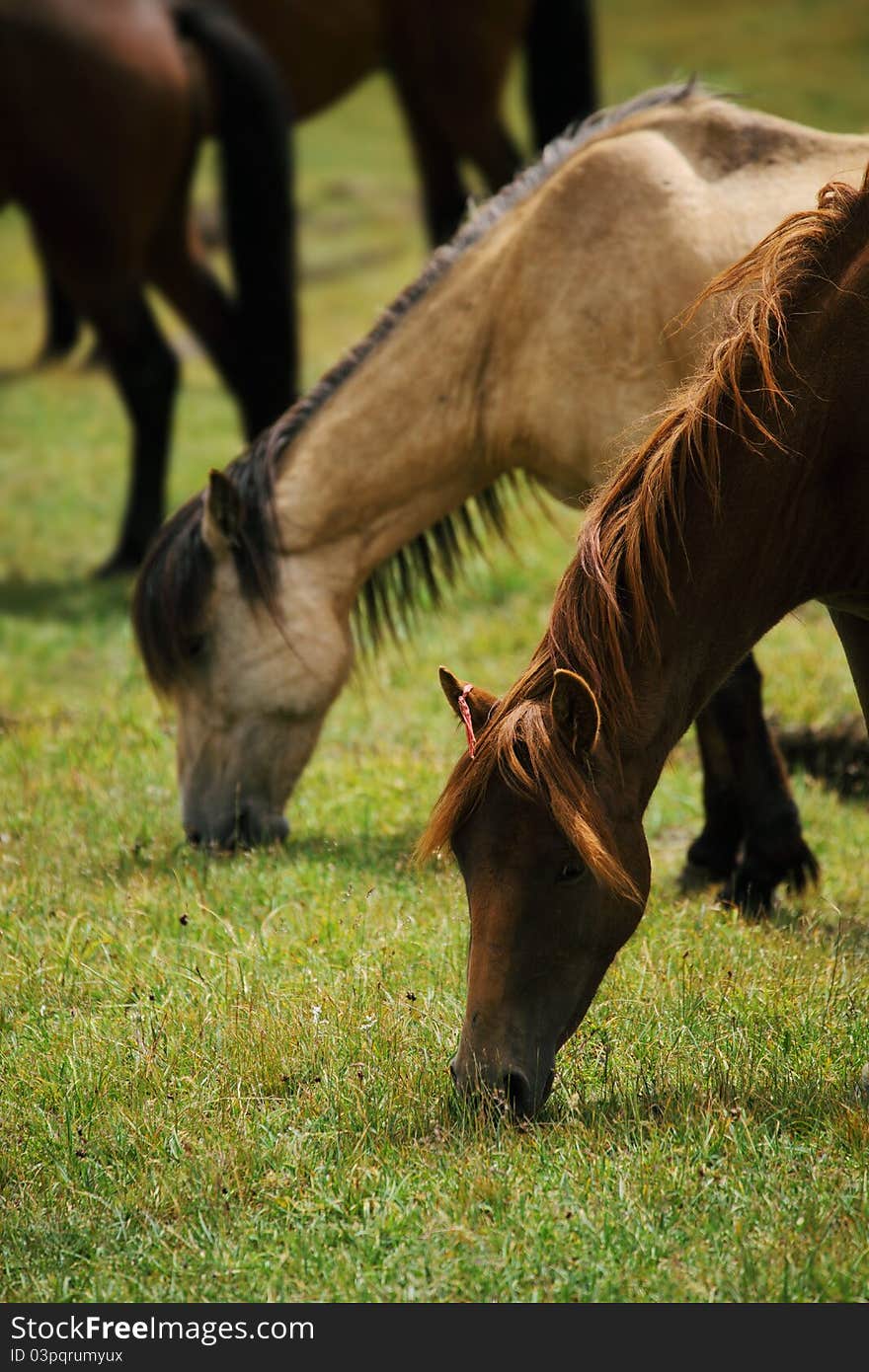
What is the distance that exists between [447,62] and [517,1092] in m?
7.93

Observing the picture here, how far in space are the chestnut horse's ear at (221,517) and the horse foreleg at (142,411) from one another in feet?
12.9

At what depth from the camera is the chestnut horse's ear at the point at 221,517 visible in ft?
16.1

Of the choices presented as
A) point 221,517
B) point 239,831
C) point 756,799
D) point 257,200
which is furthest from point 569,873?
point 257,200

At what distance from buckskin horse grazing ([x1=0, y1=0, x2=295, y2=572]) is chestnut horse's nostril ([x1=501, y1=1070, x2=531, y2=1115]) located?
5.81 meters

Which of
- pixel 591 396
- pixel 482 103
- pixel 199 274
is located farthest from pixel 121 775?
pixel 482 103

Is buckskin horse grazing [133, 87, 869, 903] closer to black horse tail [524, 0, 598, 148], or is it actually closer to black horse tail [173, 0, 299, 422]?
black horse tail [173, 0, 299, 422]

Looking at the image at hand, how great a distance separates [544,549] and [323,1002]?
492cm

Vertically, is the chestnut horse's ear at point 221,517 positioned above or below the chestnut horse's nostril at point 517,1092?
above

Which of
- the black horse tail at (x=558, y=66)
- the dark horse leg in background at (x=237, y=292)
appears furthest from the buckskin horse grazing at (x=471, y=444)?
the black horse tail at (x=558, y=66)

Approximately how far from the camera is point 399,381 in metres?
4.95

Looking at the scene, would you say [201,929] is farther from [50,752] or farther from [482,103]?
[482,103]

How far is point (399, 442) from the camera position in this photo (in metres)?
4.95

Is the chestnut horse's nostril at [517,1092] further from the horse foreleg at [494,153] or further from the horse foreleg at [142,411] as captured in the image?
the horse foreleg at [494,153]

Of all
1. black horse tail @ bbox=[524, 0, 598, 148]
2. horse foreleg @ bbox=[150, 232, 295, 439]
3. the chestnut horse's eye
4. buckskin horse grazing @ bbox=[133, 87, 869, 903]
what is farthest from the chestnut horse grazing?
black horse tail @ bbox=[524, 0, 598, 148]
